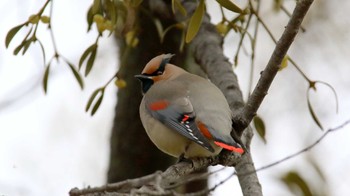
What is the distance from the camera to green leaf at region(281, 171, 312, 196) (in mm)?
2799

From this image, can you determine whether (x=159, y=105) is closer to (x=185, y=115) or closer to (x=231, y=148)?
(x=185, y=115)

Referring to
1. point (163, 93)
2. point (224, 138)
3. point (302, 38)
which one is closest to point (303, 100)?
point (302, 38)

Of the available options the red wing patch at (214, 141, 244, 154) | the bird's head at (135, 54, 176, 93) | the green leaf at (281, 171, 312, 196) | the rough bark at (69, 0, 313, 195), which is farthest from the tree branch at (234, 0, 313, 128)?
the bird's head at (135, 54, 176, 93)

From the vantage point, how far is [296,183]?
2.82 metres

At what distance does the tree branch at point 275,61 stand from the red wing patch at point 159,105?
442 millimetres

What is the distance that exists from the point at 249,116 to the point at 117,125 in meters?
1.28

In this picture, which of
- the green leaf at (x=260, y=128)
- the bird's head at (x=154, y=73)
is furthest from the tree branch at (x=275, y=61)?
the bird's head at (x=154, y=73)

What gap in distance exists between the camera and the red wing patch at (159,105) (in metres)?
3.37

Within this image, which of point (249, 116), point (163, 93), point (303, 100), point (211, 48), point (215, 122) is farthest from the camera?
point (303, 100)

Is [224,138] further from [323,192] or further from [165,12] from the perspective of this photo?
[165,12]

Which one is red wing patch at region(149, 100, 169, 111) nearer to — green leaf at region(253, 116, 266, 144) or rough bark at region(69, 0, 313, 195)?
rough bark at region(69, 0, 313, 195)

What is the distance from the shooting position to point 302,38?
234 inches

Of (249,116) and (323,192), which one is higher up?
(249,116)

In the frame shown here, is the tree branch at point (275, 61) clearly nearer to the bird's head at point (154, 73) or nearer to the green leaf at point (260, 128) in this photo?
the green leaf at point (260, 128)
